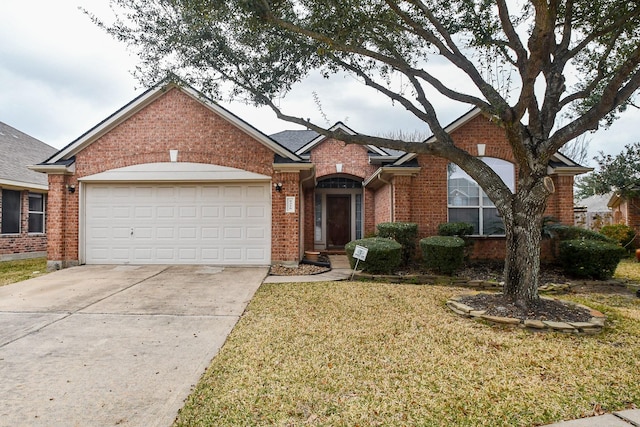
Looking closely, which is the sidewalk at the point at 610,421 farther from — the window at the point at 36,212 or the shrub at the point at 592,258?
the window at the point at 36,212

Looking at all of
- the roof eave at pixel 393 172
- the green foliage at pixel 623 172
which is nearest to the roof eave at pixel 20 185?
the roof eave at pixel 393 172

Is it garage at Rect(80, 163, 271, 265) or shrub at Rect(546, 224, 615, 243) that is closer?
shrub at Rect(546, 224, 615, 243)

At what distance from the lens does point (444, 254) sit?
29.7ft

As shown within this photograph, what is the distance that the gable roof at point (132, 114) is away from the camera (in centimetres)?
1033

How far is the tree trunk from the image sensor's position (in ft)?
19.0

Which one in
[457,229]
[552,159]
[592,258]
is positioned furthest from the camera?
[552,159]

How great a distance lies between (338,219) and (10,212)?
1232cm

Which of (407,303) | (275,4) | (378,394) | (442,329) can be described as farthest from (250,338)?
(275,4)

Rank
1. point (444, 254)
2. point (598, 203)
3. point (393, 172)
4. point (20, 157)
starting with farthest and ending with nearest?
point (598, 203)
point (20, 157)
point (393, 172)
point (444, 254)

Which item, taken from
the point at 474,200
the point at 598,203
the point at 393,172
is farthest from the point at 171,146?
the point at 598,203

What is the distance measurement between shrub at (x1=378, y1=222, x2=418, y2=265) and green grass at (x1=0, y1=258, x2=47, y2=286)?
931 cm

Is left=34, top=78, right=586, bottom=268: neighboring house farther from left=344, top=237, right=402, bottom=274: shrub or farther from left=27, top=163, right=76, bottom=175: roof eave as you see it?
left=344, top=237, right=402, bottom=274: shrub

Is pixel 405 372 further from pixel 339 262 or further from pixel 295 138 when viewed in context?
pixel 295 138

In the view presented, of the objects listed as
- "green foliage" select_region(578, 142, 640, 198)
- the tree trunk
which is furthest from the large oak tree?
"green foliage" select_region(578, 142, 640, 198)
